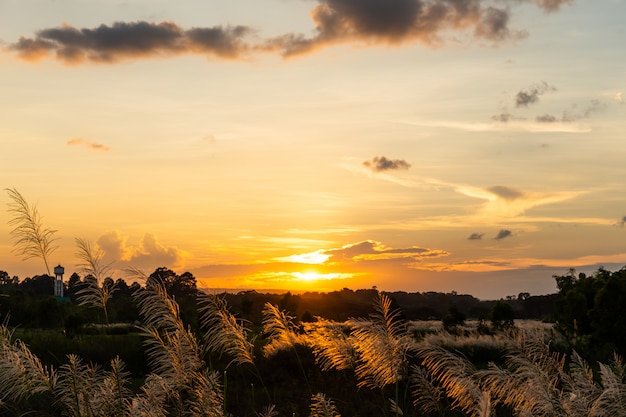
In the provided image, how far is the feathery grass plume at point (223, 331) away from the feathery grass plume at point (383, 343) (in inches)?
47.7

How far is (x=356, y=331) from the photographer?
25.8 ft

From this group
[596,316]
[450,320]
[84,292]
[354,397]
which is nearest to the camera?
[84,292]

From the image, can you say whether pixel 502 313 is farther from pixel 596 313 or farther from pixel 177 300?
pixel 177 300

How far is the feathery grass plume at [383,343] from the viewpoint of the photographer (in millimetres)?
7281

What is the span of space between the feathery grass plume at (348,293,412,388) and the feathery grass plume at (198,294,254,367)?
121 cm

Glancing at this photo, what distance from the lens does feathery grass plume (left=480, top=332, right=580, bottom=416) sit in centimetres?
656

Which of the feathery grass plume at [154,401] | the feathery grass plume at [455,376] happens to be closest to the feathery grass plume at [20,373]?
the feathery grass plume at [154,401]

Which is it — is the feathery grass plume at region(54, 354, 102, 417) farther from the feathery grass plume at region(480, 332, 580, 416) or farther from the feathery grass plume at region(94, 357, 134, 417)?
the feathery grass plume at region(480, 332, 580, 416)

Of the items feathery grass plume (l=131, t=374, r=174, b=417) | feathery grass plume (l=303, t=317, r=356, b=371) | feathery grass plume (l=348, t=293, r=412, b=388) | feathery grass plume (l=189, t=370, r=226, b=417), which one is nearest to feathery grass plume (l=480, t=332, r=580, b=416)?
feathery grass plume (l=348, t=293, r=412, b=388)

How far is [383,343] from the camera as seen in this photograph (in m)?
7.36

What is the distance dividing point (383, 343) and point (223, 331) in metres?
1.66

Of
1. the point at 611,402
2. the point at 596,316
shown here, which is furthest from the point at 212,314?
the point at 596,316

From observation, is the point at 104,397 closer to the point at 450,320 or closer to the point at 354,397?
the point at 354,397

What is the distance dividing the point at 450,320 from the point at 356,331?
52.2m
